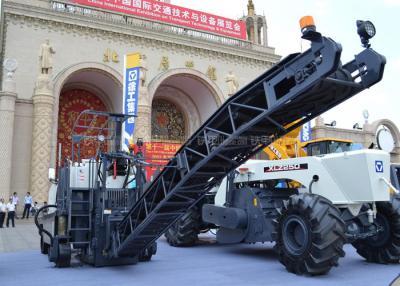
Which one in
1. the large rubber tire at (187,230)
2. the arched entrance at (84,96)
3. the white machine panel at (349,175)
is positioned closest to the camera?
the white machine panel at (349,175)

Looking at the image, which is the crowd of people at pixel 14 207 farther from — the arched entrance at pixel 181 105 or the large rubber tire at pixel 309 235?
the large rubber tire at pixel 309 235

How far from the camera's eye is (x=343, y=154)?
723cm

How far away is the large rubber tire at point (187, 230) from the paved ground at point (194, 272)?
2.87 feet

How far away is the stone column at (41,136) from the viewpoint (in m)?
19.4

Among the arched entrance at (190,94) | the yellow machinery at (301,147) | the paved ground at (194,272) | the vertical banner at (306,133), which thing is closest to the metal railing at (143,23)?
the arched entrance at (190,94)

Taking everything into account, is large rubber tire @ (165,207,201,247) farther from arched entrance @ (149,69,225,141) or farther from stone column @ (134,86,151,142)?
arched entrance @ (149,69,225,141)

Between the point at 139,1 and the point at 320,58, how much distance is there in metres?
22.7

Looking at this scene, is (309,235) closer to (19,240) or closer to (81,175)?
(81,175)

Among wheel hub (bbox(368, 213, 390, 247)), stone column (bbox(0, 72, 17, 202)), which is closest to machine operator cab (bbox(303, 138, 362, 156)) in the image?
wheel hub (bbox(368, 213, 390, 247))

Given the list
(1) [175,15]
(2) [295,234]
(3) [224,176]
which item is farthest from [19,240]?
(1) [175,15]

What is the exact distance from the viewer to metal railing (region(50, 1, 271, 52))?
2267cm

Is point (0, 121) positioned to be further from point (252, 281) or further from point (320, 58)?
point (320, 58)

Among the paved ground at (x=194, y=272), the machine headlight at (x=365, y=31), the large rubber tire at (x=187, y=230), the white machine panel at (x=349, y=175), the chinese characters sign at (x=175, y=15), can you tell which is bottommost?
the paved ground at (x=194, y=272)

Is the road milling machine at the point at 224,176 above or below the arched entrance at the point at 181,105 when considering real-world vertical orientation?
below
